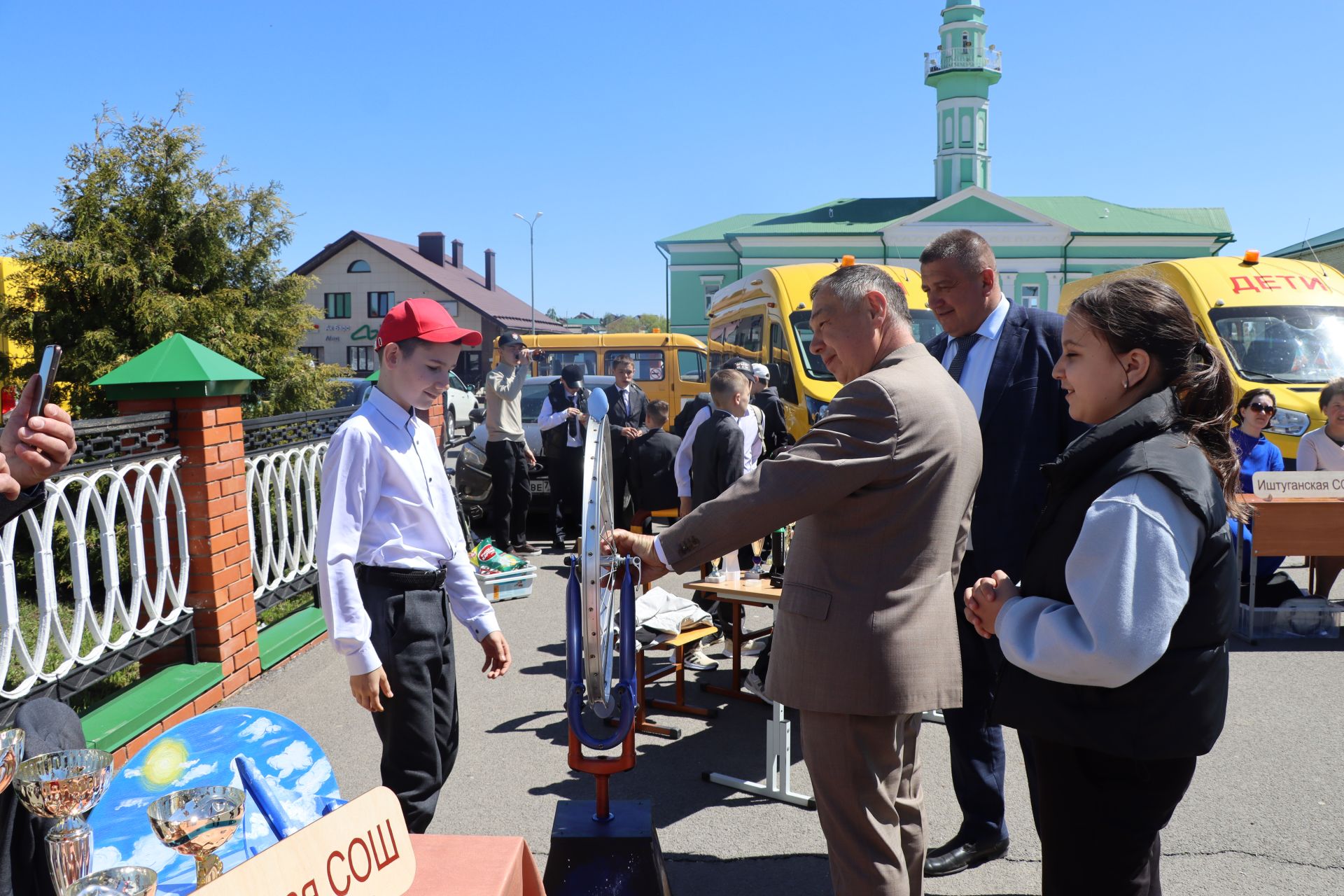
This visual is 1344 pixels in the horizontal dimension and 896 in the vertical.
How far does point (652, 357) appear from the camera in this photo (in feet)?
54.0

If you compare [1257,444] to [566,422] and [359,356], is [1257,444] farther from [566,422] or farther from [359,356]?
[359,356]

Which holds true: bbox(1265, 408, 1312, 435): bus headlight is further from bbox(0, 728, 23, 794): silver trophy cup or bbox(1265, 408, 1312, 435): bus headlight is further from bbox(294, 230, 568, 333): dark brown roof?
bbox(294, 230, 568, 333): dark brown roof

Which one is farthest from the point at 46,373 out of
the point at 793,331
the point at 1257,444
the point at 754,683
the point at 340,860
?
the point at 793,331

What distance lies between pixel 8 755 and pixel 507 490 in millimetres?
8152

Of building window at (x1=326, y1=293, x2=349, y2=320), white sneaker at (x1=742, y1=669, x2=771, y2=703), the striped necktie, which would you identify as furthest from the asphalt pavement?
building window at (x1=326, y1=293, x2=349, y2=320)

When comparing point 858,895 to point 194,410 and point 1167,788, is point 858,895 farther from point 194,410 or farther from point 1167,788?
point 194,410

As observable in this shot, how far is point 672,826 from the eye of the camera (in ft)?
12.9

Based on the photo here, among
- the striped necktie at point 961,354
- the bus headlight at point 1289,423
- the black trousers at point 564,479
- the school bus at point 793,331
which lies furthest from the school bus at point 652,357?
the striped necktie at point 961,354

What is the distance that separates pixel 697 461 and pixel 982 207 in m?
39.6

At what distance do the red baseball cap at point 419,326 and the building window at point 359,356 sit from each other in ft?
154

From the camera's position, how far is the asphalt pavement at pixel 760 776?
11.5 ft

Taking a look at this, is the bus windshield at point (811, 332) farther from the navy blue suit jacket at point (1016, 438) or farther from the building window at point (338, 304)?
the building window at point (338, 304)

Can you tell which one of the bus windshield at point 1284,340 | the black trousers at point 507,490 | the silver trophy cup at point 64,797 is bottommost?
the black trousers at point 507,490

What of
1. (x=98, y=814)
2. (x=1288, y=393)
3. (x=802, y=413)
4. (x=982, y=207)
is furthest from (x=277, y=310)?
(x=982, y=207)
